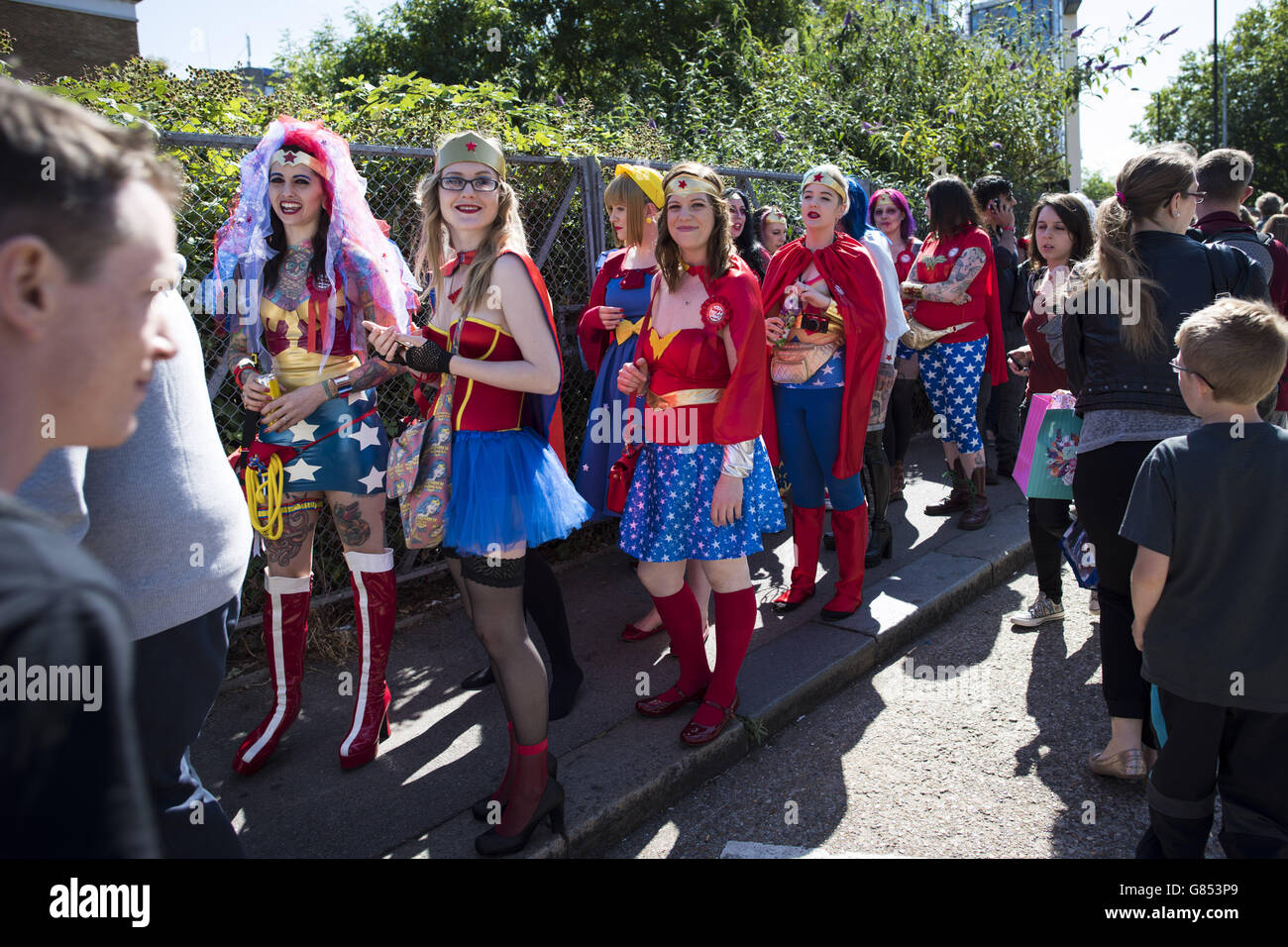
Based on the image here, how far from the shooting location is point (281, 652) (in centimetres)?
337

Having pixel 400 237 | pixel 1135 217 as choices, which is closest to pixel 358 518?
pixel 400 237

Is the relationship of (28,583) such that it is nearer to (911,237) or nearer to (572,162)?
(572,162)

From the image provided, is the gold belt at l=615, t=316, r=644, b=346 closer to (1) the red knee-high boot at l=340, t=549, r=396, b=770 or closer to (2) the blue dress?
(2) the blue dress

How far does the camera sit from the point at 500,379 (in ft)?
8.96

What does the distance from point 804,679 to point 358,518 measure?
198 cm

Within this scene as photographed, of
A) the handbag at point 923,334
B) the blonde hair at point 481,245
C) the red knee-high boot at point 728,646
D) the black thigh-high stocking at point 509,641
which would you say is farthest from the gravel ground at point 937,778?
the handbag at point 923,334

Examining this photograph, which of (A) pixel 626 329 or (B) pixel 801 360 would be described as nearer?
(A) pixel 626 329

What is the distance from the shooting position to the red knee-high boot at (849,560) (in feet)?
14.8

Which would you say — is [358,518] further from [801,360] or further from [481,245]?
[801,360]

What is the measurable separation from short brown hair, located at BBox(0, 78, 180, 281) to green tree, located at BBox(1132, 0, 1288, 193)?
42069mm

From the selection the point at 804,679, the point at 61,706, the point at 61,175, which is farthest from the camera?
the point at 804,679

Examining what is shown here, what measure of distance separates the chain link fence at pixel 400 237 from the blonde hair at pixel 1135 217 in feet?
9.79

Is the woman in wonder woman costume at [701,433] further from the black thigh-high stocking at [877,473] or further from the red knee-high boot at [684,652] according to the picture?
the black thigh-high stocking at [877,473]
